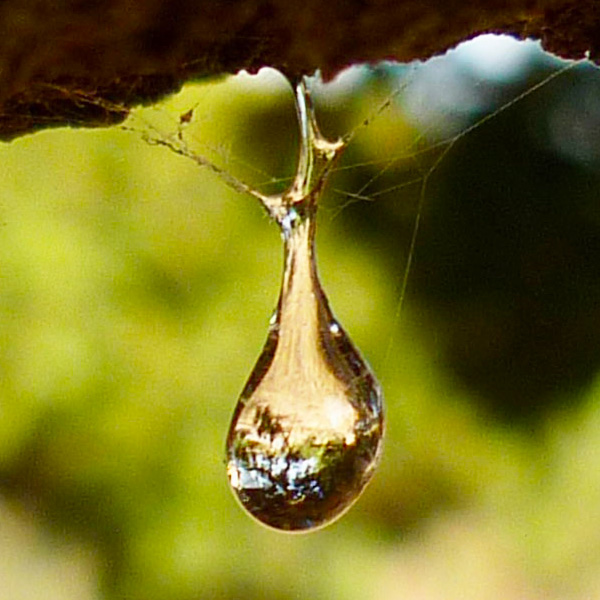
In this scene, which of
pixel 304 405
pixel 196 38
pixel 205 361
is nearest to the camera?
pixel 196 38

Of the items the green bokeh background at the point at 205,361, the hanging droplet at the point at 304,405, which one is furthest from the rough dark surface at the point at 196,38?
the green bokeh background at the point at 205,361

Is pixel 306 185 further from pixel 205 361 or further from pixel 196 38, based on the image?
pixel 205 361

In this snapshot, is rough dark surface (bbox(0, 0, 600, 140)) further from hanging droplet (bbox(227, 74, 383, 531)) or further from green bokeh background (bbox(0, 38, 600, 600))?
green bokeh background (bbox(0, 38, 600, 600))

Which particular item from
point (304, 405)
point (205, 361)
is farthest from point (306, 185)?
point (205, 361)

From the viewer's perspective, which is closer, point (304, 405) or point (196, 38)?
point (196, 38)

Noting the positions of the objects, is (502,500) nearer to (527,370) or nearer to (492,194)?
(527,370)
